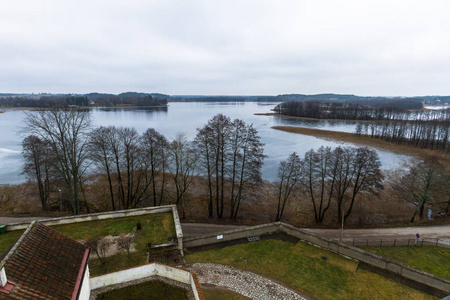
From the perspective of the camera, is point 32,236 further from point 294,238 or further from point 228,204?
point 228,204

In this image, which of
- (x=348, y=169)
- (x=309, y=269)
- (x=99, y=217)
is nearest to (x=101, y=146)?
(x=99, y=217)

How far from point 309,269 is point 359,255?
408 centimetres

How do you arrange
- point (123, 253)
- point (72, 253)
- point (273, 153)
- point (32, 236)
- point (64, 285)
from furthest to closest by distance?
point (273, 153) → point (123, 253) → point (72, 253) → point (32, 236) → point (64, 285)

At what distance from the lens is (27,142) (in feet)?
95.0

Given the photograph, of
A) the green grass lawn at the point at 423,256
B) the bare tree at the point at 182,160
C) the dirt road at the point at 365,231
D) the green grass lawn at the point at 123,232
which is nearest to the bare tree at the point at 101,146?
the bare tree at the point at 182,160

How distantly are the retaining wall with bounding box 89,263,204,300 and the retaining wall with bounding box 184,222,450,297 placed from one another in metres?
6.04

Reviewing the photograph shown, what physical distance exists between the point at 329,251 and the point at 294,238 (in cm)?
277

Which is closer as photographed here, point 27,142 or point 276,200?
point 27,142

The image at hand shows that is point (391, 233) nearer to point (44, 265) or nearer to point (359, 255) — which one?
point (359, 255)

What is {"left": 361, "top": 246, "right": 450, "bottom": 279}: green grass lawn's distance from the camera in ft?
60.5

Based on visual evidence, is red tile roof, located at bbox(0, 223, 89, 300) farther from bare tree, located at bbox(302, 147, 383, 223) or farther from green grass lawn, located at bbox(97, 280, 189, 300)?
bare tree, located at bbox(302, 147, 383, 223)

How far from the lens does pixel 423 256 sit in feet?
65.2

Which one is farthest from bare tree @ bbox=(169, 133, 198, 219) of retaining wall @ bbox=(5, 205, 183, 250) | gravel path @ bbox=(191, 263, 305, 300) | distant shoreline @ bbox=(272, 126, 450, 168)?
distant shoreline @ bbox=(272, 126, 450, 168)

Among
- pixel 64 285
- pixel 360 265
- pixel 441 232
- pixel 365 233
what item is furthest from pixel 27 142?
pixel 441 232
